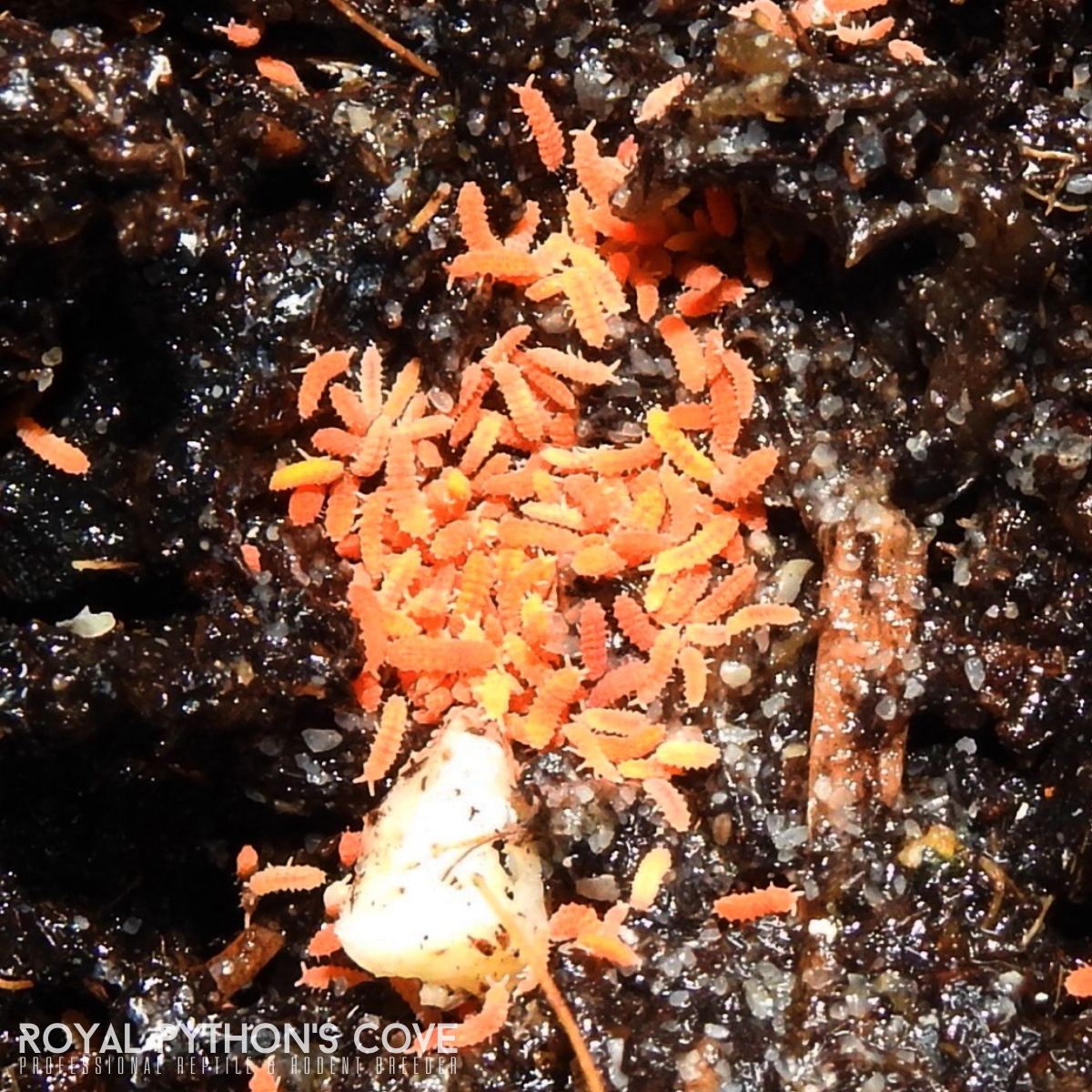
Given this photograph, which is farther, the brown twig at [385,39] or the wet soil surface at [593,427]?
the brown twig at [385,39]

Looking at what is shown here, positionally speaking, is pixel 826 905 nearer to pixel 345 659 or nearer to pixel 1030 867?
pixel 1030 867

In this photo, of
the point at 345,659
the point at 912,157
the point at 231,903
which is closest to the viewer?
the point at 912,157

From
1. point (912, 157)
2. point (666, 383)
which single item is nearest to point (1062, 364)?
point (912, 157)

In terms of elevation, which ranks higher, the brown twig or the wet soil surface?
the brown twig

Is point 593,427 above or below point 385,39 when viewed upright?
below

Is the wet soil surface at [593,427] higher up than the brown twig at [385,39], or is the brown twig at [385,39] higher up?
the brown twig at [385,39]

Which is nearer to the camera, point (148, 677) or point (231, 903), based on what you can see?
point (148, 677)

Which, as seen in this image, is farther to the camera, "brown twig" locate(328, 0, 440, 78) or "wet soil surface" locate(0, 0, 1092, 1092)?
"brown twig" locate(328, 0, 440, 78)

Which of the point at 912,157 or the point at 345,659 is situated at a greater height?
the point at 912,157
